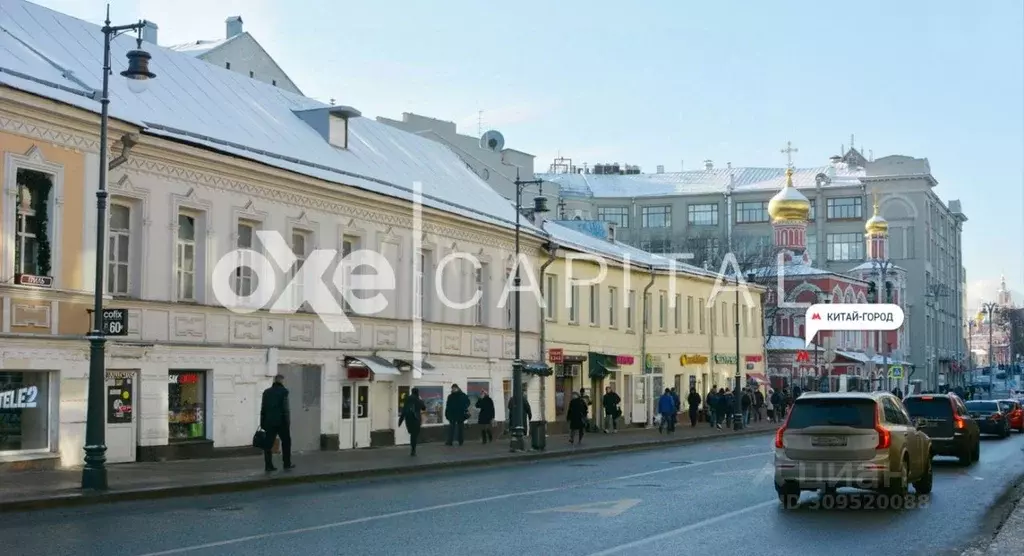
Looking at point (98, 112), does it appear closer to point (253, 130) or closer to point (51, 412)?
point (51, 412)

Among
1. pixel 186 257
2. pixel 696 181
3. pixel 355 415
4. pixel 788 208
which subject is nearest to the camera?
pixel 186 257

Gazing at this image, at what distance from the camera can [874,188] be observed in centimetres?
12656

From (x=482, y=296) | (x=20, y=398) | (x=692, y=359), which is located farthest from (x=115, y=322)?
(x=692, y=359)

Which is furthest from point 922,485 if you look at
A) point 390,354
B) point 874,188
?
point 874,188

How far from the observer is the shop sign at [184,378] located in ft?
86.9

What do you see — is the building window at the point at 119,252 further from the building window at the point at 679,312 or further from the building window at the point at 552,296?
the building window at the point at 679,312

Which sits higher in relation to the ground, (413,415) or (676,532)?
(413,415)

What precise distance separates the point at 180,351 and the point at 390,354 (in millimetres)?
8470

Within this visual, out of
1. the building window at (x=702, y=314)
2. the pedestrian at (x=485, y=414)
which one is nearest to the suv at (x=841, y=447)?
the pedestrian at (x=485, y=414)

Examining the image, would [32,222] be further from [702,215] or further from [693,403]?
[702,215]

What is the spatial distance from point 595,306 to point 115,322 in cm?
2943

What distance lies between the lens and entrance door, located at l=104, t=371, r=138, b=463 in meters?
24.8

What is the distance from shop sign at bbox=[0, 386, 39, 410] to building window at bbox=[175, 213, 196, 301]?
462 cm

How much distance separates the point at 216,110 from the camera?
3108 cm
